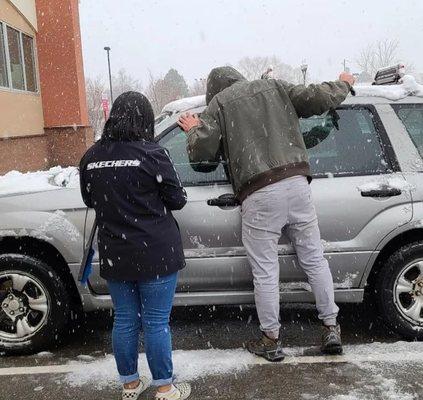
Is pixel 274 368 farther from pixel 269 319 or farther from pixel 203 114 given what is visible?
pixel 203 114

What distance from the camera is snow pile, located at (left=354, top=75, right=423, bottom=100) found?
147 inches

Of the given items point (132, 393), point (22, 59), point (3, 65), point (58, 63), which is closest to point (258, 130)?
point (132, 393)

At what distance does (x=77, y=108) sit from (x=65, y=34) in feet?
7.20

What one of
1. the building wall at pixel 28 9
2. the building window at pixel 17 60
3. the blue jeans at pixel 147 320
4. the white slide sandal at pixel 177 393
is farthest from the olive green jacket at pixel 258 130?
the building wall at pixel 28 9

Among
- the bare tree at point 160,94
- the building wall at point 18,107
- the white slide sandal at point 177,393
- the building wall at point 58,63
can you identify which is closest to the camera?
the white slide sandal at point 177,393

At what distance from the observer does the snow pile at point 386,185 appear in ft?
11.6

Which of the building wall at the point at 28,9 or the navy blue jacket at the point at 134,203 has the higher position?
the building wall at the point at 28,9

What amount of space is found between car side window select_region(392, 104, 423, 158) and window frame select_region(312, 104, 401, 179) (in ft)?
0.52

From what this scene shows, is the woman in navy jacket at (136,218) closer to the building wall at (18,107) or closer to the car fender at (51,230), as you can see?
the car fender at (51,230)

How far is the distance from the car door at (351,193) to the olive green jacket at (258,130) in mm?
323

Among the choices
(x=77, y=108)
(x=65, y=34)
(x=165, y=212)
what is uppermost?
(x=65, y=34)

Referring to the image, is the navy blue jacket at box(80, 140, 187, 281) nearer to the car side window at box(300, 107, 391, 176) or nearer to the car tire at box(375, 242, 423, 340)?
the car side window at box(300, 107, 391, 176)

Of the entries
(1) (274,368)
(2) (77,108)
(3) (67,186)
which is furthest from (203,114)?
(2) (77,108)

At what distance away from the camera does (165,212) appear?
9.19ft
